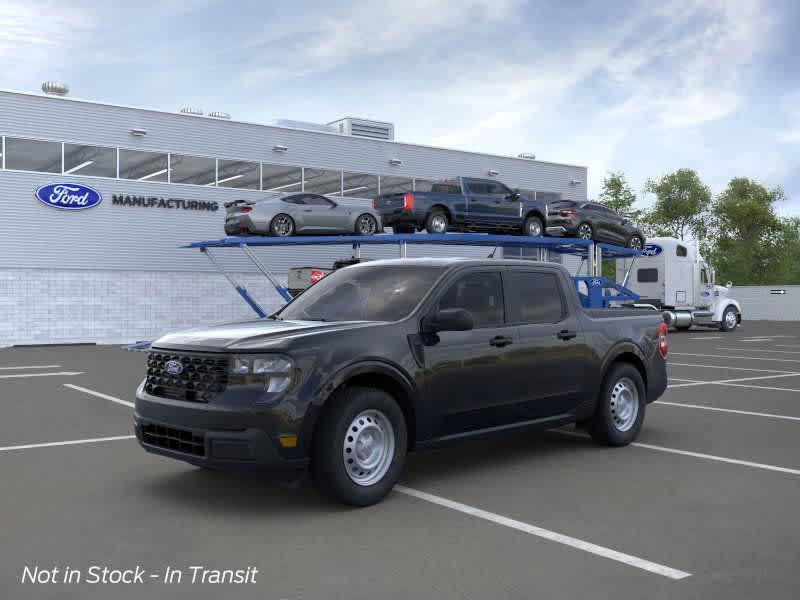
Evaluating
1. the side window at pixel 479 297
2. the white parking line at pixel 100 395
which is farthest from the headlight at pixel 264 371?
the white parking line at pixel 100 395

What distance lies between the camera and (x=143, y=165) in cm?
2961

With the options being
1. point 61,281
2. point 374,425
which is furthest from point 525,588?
point 61,281

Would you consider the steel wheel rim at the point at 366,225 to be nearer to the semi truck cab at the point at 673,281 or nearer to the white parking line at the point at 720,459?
the semi truck cab at the point at 673,281

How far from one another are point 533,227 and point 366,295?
62.2 ft

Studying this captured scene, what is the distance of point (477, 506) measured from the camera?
5.80 m

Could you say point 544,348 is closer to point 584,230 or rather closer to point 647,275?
point 584,230

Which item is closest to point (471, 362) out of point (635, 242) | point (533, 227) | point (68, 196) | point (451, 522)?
point (451, 522)

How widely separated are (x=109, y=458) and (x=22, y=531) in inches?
92.6

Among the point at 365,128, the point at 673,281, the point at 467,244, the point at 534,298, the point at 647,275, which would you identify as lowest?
the point at 534,298

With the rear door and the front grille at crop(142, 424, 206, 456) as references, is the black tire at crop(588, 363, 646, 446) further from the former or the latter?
the front grille at crop(142, 424, 206, 456)

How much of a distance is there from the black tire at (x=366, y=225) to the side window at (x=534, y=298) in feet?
60.5

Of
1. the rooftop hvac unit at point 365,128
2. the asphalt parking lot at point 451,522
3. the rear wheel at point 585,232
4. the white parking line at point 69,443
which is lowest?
the white parking line at point 69,443

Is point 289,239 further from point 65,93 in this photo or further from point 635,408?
point 635,408

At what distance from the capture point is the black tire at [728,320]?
33.8 m
